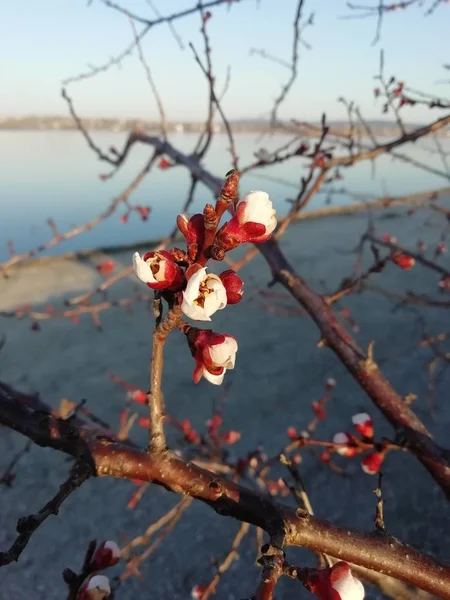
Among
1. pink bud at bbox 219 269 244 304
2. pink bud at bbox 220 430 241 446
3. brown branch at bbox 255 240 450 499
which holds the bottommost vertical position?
pink bud at bbox 220 430 241 446

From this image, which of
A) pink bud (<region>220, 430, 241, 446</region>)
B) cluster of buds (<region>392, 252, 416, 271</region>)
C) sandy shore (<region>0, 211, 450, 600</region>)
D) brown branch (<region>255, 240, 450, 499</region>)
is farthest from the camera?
pink bud (<region>220, 430, 241, 446</region>)

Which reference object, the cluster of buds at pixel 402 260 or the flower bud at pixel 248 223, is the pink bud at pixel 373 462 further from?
the flower bud at pixel 248 223

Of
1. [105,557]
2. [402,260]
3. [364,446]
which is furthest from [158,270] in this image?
[402,260]

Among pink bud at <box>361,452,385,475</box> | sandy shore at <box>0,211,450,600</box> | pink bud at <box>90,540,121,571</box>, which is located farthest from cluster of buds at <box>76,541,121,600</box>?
sandy shore at <box>0,211,450,600</box>

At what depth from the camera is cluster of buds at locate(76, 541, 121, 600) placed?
63cm

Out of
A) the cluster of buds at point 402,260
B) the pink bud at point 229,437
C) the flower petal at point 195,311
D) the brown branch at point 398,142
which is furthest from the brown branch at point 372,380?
the pink bud at point 229,437

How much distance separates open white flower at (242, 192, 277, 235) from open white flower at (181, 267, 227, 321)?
0.18 ft

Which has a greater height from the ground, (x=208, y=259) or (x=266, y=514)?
(x=208, y=259)

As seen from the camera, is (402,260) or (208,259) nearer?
(208,259)

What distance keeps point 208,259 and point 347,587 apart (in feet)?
0.97

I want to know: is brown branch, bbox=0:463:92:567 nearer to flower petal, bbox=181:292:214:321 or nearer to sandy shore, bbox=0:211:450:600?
flower petal, bbox=181:292:214:321

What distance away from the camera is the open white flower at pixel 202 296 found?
1.17 feet

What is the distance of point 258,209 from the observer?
39 centimetres

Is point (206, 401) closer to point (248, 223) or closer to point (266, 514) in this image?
point (266, 514)
